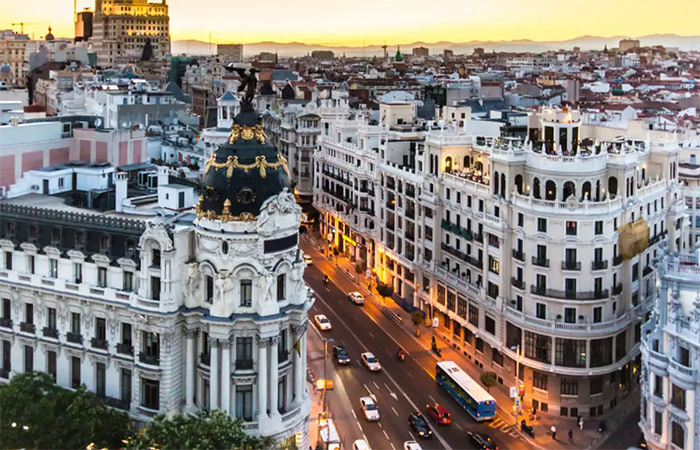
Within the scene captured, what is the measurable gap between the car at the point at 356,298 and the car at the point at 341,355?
57.4 ft

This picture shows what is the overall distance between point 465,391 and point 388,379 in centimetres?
1033

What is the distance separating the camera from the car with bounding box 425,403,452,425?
259 ft

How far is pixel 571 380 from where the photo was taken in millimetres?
82812

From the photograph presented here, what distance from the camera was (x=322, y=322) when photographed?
10250cm

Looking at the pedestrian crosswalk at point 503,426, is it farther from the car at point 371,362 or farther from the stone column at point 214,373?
the stone column at point 214,373

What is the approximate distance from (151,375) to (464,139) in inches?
1995

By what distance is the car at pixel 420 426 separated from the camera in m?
76.6

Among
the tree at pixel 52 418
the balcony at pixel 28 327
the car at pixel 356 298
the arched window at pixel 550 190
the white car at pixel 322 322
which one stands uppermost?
the arched window at pixel 550 190

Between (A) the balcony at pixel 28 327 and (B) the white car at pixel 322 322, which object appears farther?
(B) the white car at pixel 322 322

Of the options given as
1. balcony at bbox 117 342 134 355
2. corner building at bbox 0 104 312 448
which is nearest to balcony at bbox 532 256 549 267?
corner building at bbox 0 104 312 448

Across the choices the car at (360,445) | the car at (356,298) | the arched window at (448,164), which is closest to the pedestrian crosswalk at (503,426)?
the car at (360,445)

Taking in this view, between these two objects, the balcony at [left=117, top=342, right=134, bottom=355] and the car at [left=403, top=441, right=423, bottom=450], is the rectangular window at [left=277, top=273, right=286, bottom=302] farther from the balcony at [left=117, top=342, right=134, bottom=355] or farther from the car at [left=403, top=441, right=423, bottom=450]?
the car at [left=403, top=441, right=423, bottom=450]

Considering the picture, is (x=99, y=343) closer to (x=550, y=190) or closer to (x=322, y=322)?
(x=322, y=322)

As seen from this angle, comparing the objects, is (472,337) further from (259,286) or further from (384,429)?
(259,286)
